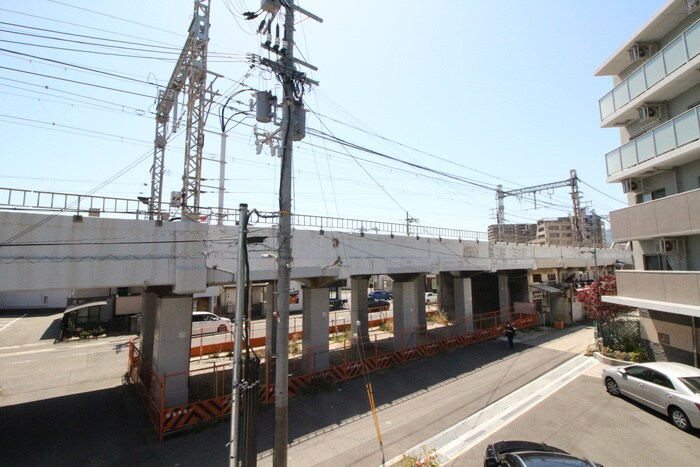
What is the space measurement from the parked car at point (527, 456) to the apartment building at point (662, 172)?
951cm

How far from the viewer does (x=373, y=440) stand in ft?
32.4

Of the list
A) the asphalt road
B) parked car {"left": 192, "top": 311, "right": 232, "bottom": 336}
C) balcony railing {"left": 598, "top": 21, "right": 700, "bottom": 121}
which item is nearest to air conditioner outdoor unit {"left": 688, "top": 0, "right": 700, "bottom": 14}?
balcony railing {"left": 598, "top": 21, "right": 700, "bottom": 121}

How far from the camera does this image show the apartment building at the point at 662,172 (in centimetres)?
1308

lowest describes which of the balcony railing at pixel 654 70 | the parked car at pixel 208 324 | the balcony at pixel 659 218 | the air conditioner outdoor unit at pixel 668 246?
the parked car at pixel 208 324

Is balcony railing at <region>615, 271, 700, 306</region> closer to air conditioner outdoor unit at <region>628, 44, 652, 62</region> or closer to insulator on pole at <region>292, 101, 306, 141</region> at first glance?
air conditioner outdoor unit at <region>628, 44, 652, 62</region>

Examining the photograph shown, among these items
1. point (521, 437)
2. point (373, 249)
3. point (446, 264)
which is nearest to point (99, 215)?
point (373, 249)

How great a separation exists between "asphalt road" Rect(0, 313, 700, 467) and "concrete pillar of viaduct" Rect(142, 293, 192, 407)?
1.18 metres

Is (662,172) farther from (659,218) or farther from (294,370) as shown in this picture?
(294,370)

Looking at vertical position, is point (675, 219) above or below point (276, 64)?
below

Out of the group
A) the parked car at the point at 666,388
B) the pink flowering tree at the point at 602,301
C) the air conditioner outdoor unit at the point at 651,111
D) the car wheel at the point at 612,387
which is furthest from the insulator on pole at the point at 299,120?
the pink flowering tree at the point at 602,301

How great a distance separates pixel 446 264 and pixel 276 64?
18.6m

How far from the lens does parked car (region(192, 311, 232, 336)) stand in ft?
82.0

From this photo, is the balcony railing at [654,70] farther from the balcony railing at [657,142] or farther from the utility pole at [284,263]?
the utility pole at [284,263]

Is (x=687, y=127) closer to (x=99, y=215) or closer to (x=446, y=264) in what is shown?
(x=446, y=264)
